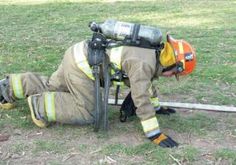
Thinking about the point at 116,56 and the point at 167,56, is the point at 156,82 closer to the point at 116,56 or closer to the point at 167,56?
the point at 167,56

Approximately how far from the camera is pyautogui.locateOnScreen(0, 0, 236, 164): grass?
4148 millimetres

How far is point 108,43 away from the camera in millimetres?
4348

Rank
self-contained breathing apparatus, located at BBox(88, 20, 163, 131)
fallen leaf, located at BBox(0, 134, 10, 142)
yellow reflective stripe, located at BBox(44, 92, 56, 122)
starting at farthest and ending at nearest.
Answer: yellow reflective stripe, located at BBox(44, 92, 56, 122)
fallen leaf, located at BBox(0, 134, 10, 142)
self-contained breathing apparatus, located at BBox(88, 20, 163, 131)

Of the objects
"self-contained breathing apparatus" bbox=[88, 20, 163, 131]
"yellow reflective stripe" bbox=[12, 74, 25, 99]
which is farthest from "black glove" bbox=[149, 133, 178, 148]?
"yellow reflective stripe" bbox=[12, 74, 25, 99]

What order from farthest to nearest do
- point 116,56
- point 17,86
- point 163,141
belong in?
point 17,86
point 116,56
point 163,141

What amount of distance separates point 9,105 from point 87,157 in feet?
4.26

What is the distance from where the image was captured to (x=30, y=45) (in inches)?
299

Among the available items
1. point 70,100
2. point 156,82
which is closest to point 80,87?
point 70,100

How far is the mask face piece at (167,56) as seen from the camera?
432 cm

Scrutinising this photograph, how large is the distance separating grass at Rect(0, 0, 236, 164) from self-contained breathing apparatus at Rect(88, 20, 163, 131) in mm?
331

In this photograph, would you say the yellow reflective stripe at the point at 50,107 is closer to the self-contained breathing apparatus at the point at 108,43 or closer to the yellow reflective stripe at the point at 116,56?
the self-contained breathing apparatus at the point at 108,43

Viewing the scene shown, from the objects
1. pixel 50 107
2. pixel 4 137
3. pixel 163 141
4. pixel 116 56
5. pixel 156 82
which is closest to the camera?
pixel 163 141

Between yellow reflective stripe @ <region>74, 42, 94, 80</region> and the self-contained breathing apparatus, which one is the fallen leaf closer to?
the self-contained breathing apparatus

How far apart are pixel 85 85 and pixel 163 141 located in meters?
0.86
